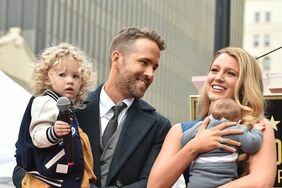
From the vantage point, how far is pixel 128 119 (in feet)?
15.1

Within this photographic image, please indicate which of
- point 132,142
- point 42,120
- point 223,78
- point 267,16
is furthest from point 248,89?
point 267,16

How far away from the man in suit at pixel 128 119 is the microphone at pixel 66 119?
40 centimetres

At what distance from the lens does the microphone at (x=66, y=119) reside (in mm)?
3871

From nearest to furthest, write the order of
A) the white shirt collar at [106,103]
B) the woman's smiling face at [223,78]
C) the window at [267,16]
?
the woman's smiling face at [223,78], the white shirt collar at [106,103], the window at [267,16]

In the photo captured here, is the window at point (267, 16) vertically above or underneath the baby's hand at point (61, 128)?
underneath

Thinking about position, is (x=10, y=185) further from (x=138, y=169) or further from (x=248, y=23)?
(x=248, y=23)

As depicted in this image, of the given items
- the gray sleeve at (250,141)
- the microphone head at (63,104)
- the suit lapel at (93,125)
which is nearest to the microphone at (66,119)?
the microphone head at (63,104)

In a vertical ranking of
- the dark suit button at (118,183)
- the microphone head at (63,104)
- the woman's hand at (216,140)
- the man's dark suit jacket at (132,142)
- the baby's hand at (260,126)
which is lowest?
the dark suit button at (118,183)

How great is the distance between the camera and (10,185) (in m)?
5.67

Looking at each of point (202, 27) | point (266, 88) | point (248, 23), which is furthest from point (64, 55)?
point (248, 23)

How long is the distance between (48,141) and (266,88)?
3.45 meters

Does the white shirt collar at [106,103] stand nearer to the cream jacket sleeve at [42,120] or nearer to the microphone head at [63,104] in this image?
the cream jacket sleeve at [42,120]

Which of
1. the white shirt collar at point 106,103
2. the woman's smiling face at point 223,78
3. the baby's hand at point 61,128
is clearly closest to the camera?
the baby's hand at point 61,128

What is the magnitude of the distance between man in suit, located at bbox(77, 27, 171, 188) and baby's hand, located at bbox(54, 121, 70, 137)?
531 mm
